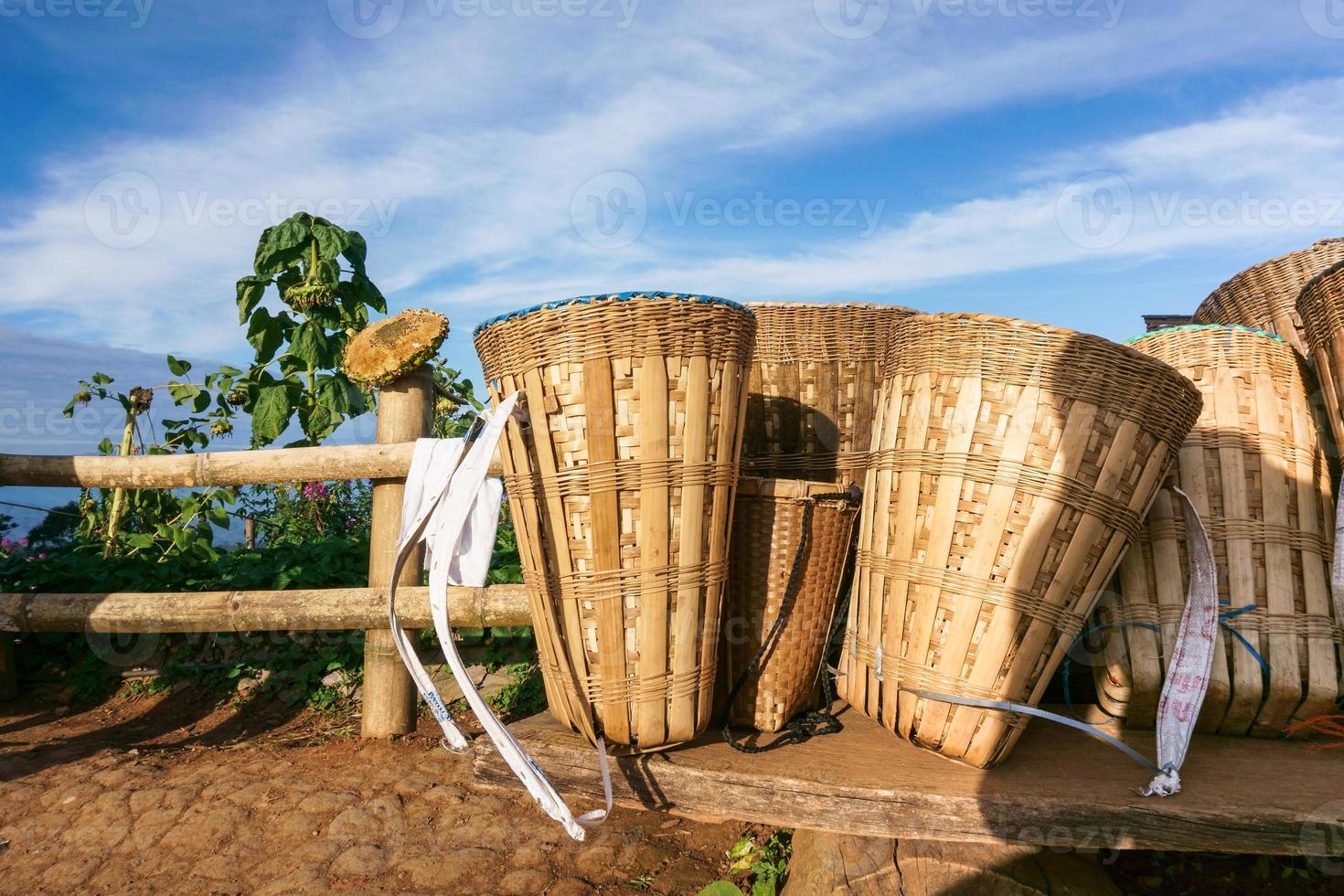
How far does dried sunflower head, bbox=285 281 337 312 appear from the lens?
462 centimetres

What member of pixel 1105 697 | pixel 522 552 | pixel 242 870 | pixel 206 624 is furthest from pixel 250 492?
pixel 1105 697

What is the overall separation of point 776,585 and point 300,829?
1.89 metres

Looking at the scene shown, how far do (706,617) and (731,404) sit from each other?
0.49 metres

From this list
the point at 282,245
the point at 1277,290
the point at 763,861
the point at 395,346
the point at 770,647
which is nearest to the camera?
the point at 770,647

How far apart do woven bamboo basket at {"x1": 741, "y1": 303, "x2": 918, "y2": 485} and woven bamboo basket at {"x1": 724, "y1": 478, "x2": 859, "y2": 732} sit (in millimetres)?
368

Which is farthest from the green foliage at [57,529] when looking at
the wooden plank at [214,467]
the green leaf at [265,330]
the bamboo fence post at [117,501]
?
the green leaf at [265,330]

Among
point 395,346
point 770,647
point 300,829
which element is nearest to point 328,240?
point 395,346

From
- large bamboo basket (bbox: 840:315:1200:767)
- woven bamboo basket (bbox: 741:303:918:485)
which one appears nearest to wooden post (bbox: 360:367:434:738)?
woven bamboo basket (bbox: 741:303:918:485)

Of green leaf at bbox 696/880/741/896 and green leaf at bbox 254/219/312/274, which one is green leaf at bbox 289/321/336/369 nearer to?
green leaf at bbox 254/219/312/274

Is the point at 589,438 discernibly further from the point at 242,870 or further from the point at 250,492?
the point at 250,492

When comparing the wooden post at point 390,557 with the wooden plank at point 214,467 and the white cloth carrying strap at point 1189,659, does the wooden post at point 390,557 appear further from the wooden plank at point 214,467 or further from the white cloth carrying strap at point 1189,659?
the white cloth carrying strap at point 1189,659

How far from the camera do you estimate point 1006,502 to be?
1.81 metres

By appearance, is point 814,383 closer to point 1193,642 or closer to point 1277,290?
point 1193,642

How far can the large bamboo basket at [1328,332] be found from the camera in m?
2.14
